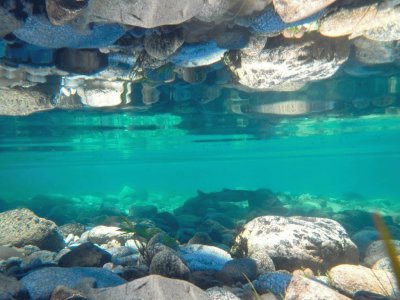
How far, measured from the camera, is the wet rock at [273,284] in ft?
17.8

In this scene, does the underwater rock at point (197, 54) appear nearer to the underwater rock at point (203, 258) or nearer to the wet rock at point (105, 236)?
the underwater rock at point (203, 258)

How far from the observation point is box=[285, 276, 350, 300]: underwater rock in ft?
15.1

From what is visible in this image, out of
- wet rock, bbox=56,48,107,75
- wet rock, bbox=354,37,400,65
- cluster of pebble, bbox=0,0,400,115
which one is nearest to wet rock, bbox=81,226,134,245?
cluster of pebble, bbox=0,0,400,115

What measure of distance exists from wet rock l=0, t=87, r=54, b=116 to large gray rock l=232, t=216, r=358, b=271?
9487mm

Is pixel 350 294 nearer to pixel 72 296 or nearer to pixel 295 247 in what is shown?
pixel 295 247

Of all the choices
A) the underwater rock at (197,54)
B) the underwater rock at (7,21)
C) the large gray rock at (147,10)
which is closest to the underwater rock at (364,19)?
the underwater rock at (197,54)

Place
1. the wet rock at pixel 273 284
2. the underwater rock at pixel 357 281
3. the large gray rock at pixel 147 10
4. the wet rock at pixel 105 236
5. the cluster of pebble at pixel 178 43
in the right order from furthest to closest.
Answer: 1. the wet rock at pixel 105 236
2. the underwater rock at pixel 357 281
3. the wet rock at pixel 273 284
4. the cluster of pebble at pixel 178 43
5. the large gray rock at pixel 147 10

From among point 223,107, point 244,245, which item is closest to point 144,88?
point 223,107

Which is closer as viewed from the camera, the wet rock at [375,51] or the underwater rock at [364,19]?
the underwater rock at [364,19]

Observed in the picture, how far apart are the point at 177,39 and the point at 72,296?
5354mm

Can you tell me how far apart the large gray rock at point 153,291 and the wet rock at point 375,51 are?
25.8 ft

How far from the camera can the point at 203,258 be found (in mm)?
7574

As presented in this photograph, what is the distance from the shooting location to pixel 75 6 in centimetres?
482

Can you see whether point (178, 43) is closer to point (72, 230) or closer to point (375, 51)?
point (375, 51)
